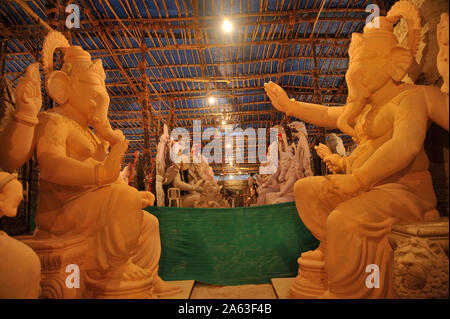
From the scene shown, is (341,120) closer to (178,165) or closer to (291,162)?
(291,162)

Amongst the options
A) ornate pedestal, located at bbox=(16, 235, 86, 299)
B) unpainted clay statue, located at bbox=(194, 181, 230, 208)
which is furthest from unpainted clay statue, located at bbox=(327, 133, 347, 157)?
ornate pedestal, located at bbox=(16, 235, 86, 299)

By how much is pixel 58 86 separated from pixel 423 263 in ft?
7.63

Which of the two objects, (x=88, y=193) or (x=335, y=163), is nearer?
(x=88, y=193)

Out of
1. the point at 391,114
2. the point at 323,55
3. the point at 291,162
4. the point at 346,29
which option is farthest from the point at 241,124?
the point at 391,114

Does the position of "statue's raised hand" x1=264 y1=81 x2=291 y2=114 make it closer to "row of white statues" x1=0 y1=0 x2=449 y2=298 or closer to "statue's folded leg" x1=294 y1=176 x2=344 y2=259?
"row of white statues" x1=0 y1=0 x2=449 y2=298

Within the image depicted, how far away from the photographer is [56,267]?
1.53 m

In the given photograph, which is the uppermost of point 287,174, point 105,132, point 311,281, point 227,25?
point 227,25

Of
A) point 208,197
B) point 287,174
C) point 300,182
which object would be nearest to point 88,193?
point 300,182

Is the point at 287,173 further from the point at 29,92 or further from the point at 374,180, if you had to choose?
the point at 29,92

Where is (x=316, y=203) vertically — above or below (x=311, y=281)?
above

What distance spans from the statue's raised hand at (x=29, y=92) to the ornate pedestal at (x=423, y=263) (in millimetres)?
2042

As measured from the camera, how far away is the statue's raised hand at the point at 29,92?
1.51 metres

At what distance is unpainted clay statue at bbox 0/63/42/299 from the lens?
1.17 meters

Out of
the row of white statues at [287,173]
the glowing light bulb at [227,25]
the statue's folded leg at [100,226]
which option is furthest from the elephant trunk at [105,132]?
the glowing light bulb at [227,25]
